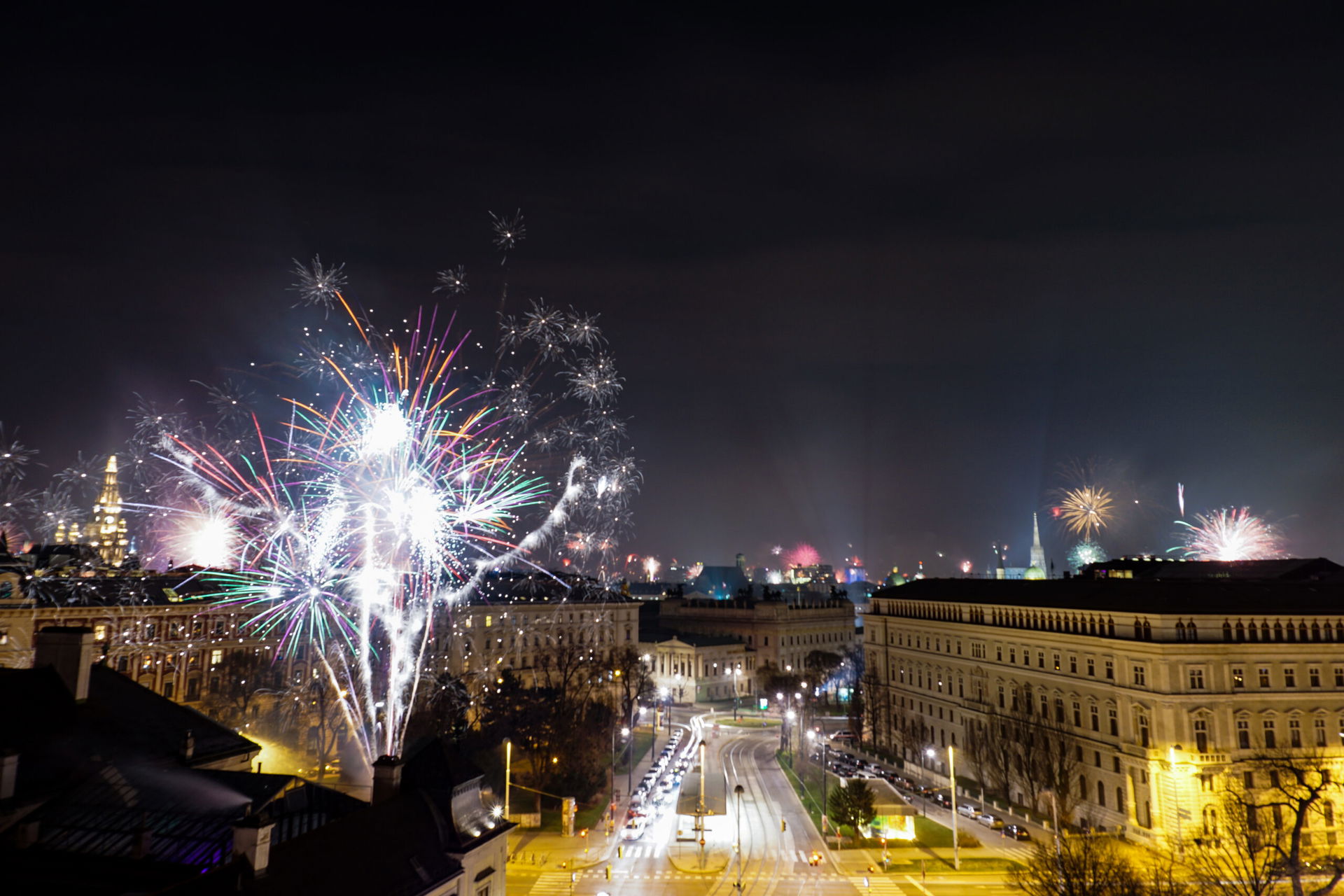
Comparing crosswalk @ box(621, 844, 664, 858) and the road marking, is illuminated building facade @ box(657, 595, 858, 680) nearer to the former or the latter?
crosswalk @ box(621, 844, 664, 858)

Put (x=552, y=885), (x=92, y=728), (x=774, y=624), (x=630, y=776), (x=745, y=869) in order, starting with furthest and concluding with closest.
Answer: (x=774, y=624)
(x=630, y=776)
(x=745, y=869)
(x=552, y=885)
(x=92, y=728)

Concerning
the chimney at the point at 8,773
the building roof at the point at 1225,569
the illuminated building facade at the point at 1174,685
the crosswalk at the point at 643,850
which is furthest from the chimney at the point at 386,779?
the building roof at the point at 1225,569

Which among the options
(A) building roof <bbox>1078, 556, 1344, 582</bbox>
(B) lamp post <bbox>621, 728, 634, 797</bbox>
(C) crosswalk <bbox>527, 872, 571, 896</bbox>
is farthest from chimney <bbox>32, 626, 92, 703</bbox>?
(A) building roof <bbox>1078, 556, 1344, 582</bbox>

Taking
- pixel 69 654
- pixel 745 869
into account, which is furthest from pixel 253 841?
pixel 745 869

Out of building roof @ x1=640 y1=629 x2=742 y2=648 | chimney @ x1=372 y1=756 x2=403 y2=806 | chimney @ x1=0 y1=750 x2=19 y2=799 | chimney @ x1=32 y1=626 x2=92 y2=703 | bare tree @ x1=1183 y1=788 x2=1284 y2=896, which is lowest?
bare tree @ x1=1183 y1=788 x2=1284 y2=896

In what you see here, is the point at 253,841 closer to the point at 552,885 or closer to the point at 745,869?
the point at 552,885

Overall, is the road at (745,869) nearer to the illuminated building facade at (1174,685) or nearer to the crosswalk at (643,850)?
the crosswalk at (643,850)
